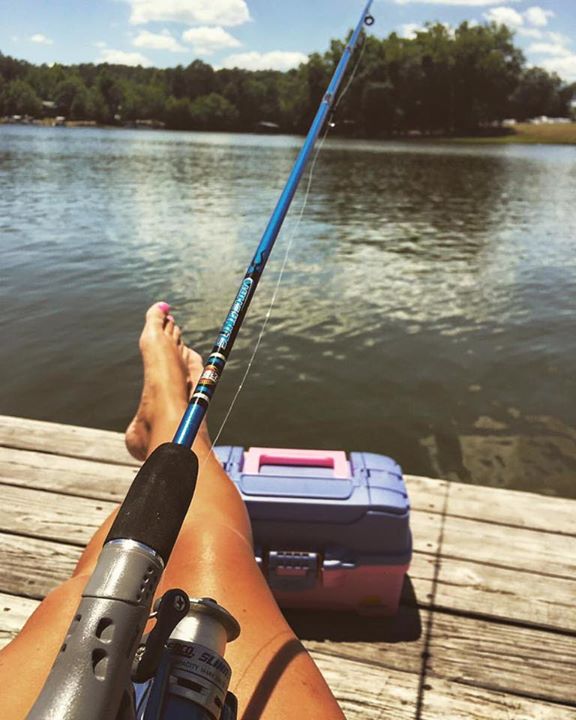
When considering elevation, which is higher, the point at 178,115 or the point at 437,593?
the point at 178,115

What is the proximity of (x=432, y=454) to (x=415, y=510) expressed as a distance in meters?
3.12

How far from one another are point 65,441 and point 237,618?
2508 millimetres

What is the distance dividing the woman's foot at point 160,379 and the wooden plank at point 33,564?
1.82 feet

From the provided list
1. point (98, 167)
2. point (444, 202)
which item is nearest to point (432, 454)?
point (444, 202)

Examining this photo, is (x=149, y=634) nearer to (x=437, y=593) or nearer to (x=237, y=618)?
(x=237, y=618)

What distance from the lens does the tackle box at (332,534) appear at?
2396 mm

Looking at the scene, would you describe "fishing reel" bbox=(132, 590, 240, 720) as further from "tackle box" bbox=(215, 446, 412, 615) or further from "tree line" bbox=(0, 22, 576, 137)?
"tree line" bbox=(0, 22, 576, 137)

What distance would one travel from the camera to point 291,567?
2.44 m

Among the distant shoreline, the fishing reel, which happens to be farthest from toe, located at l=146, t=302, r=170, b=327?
the distant shoreline

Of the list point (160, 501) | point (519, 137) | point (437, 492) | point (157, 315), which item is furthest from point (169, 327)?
point (519, 137)

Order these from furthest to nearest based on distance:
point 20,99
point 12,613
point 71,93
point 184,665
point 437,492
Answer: point 71,93 < point 20,99 < point 437,492 < point 12,613 < point 184,665

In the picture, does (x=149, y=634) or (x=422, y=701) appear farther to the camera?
(x=422, y=701)

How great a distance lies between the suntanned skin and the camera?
1355 mm

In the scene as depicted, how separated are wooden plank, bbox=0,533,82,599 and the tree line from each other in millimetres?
83624
